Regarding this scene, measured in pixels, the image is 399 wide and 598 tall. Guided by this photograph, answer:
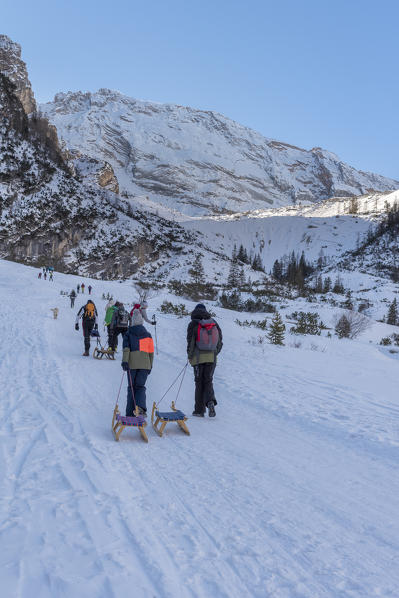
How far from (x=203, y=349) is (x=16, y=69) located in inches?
5131

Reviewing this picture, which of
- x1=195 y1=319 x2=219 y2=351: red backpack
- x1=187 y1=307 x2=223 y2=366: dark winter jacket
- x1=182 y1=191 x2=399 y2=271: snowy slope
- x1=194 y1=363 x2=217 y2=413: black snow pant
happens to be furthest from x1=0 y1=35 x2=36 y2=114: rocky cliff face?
x1=194 y1=363 x2=217 y2=413: black snow pant

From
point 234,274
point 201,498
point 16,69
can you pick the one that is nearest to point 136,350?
point 201,498

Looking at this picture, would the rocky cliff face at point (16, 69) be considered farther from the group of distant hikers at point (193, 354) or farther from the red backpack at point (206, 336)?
the red backpack at point (206, 336)

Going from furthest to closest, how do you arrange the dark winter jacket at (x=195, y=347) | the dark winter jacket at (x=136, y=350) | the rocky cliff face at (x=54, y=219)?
1. the rocky cliff face at (x=54, y=219)
2. the dark winter jacket at (x=195, y=347)
3. the dark winter jacket at (x=136, y=350)

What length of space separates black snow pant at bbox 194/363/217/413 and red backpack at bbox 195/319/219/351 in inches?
12.6

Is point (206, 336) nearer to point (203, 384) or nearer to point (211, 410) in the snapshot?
point (203, 384)

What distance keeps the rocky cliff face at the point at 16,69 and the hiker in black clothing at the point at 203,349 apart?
11042 cm

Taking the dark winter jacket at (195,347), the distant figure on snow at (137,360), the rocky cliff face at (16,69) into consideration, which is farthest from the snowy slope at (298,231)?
the distant figure on snow at (137,360)

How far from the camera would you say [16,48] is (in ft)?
370

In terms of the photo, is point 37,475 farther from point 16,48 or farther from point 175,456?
point 16,48

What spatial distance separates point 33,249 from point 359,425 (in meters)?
65.4

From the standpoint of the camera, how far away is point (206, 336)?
21.2 ft

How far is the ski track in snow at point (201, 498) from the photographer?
8.12 feet

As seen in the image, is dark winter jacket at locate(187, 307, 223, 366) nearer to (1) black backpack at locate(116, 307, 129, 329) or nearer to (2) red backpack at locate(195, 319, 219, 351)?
(2) red backpack at locate(195, 319, 219, 351)
